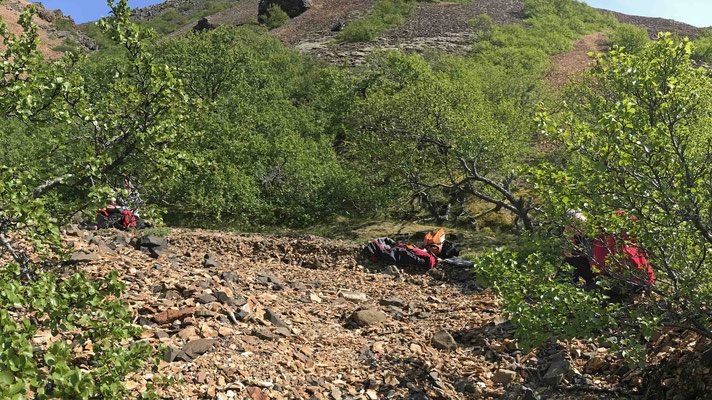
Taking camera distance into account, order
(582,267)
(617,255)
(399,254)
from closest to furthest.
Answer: (617,255), (582,267), (399,254)

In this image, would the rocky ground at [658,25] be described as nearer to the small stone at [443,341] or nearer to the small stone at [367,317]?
the small stone at [367,317]

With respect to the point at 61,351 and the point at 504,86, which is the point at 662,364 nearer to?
the point at 61,351

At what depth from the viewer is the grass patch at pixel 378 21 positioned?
54.4 metres

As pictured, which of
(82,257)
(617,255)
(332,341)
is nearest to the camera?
(617,255)

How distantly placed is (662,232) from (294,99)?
2993 cm

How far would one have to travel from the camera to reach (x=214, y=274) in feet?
32.0

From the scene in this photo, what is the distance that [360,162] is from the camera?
21.9 meters

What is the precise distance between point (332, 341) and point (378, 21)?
192ft

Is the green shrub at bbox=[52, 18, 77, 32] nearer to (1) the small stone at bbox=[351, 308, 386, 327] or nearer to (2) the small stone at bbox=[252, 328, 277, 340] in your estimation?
(1) the small stone at bbox=[351, 308, 386, 327]

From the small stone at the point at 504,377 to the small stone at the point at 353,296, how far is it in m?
4.25

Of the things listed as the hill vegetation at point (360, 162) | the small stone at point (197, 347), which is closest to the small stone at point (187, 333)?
the small stone at point (197, 347)

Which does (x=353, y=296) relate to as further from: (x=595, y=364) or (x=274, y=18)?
(x=274, y=18)

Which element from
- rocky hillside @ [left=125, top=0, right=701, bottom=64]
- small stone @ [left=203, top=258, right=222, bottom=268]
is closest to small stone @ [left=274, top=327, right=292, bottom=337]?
small stone @ [left=203, top=258, right=222, bottom=268]

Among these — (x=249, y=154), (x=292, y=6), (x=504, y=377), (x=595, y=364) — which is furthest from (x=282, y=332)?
(x=292, y=6)
